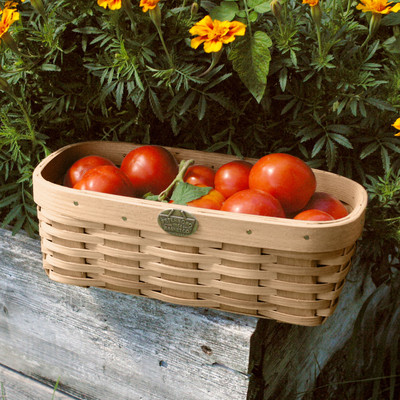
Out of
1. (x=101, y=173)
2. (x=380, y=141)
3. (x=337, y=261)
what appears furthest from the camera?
(x=380, y=141)

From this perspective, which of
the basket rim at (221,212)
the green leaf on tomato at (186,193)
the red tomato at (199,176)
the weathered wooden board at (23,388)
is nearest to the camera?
the basket rim at (221,212)

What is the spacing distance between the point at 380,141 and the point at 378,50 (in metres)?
0.21

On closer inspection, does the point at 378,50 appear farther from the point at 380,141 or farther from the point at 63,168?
the point at 63,168

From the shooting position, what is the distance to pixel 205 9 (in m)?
1.06

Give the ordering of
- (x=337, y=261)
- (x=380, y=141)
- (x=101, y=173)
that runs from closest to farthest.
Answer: (x=337, y=261) < (x=101, y=173) < (x=380, y=141)

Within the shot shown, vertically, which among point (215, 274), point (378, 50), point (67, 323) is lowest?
point (67, 323)

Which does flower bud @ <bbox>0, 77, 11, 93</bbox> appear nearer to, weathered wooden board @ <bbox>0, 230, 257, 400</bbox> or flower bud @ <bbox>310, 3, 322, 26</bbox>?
weathered wooden board @ <bbox>0, 230, 257, 400</bbox>

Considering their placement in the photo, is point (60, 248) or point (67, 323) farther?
point (67, 323)

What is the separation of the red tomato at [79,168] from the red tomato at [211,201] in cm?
25

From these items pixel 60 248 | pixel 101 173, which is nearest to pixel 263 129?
pixel 101 173

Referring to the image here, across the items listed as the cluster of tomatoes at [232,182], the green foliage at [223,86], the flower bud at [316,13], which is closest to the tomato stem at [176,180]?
the cluster of tomatoes at [232,182]

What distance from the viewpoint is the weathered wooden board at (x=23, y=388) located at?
1.30 metres

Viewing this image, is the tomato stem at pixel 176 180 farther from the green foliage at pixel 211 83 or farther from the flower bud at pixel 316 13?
the flower bud at pixel 316 13

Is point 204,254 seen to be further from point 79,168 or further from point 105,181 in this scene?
point 79,168
